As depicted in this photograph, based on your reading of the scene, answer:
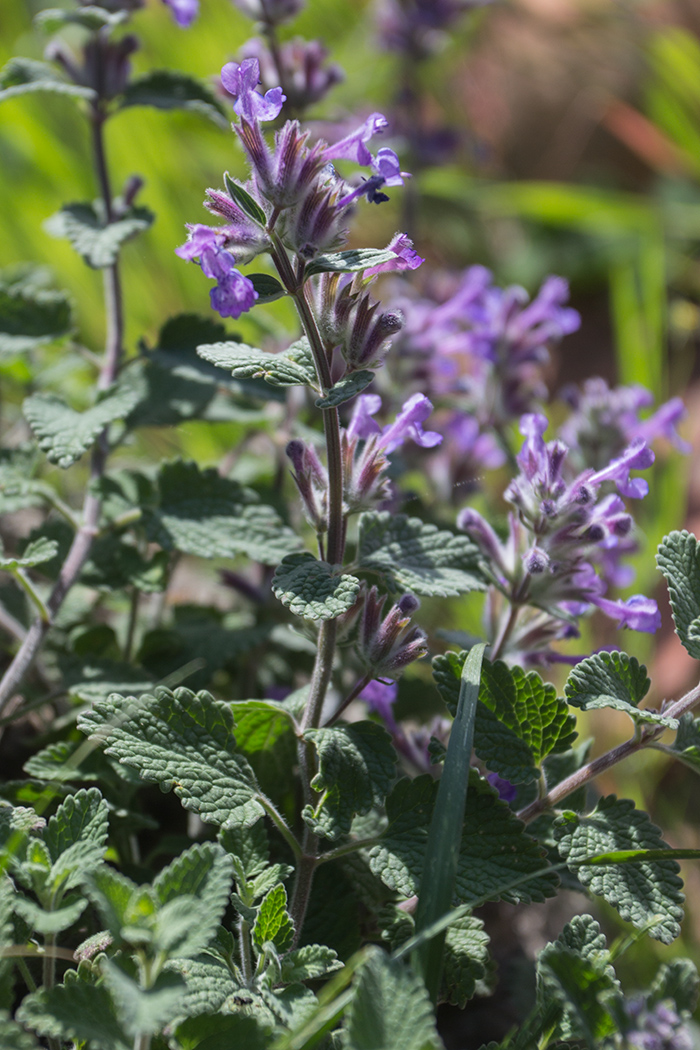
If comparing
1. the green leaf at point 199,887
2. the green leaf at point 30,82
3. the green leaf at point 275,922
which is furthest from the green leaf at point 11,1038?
the green leaf at point 30,82

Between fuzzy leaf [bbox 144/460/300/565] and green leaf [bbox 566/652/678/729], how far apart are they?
0.48m

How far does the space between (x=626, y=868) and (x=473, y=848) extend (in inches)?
7.2

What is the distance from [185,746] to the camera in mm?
1079

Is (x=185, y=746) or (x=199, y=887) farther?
(x=185, y=746)

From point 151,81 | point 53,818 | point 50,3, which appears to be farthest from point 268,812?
point 50,3

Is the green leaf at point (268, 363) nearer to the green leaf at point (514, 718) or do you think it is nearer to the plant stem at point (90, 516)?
the green leaf at point (514, 718)

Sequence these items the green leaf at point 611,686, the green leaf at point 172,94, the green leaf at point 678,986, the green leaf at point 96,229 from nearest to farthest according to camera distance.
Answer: the green leaf at point 678,986, the green leaf at point 611,686, the green leaf at point 96,229, the green leaf at point 172,94

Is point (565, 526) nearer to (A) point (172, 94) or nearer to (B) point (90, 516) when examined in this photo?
(B) point (90, 516)

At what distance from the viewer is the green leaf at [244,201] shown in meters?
0.95

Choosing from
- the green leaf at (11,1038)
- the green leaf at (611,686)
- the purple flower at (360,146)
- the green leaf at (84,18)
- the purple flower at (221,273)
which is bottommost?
the green leaf at (11,1038)

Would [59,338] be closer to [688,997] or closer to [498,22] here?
[688,997]

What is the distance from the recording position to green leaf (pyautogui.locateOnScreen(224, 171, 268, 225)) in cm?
95

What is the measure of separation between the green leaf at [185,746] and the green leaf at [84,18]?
1114mm

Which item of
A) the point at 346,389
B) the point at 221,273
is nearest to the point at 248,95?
the point at 221,273
